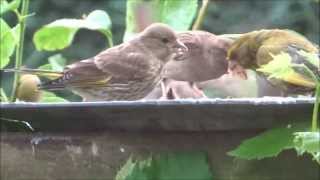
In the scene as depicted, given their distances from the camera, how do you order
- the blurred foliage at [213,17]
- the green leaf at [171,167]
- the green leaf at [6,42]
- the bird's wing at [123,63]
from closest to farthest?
1. the green leaf at [171,167]
2. the green leaf at [6,42]
3. the bird's wing at [123,63]
4. the blurred foliage at [213,17]

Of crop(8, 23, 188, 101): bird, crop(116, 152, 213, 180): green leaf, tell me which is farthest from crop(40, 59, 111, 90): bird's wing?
crop(116, 152, 213, 180): green leaf

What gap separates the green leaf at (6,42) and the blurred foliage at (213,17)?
4.95 m

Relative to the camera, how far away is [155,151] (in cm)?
98

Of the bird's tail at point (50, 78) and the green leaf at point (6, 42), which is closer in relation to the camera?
the green leaf at point (6, 42)

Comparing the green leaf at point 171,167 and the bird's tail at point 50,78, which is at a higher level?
the green leaf at point 171,167

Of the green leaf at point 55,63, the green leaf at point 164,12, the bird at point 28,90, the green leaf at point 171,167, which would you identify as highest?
the green leaf at point 171,167

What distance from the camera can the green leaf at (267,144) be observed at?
93cm

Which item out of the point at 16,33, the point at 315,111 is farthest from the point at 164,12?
the point at 315,111

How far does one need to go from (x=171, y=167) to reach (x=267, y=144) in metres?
0.10

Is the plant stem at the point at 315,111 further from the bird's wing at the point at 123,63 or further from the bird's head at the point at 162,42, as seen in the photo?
the bird's wing at the point at 123,63

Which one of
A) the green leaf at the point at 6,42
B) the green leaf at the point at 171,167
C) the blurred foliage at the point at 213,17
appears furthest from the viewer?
the blurred foliage at the point at 213,17

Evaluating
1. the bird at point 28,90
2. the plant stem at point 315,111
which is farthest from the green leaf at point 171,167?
the bird at point 28,90

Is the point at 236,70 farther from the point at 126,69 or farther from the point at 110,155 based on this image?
the point at 110,155

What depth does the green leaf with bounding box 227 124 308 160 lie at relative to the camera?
3.05 ft
